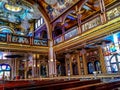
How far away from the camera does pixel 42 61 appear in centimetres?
1446

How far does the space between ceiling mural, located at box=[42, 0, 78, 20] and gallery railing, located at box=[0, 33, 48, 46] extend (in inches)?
98.2

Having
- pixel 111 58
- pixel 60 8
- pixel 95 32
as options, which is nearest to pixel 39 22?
pixel 60 8

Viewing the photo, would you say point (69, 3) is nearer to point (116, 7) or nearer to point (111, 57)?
point (116, 7)

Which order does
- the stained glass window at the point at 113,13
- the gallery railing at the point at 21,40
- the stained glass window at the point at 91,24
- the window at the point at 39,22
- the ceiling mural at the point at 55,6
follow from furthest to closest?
the window at the point at 39,22, the ceiling mural at the point at 55,6, the gallery railing at the point at 21,40, the stained glass window at the point at 91,24, the stained glass window at the point at 113,13

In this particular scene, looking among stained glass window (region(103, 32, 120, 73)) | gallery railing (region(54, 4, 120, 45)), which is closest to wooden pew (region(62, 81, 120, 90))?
gallery railing (region(54, 4, 120, 45))

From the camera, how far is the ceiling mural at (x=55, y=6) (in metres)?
10.2

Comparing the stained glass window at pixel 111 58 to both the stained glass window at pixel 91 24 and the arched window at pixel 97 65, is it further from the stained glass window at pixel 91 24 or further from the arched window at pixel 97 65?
the stained glass window at pixel 91 24

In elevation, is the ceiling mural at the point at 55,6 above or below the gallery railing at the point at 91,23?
above

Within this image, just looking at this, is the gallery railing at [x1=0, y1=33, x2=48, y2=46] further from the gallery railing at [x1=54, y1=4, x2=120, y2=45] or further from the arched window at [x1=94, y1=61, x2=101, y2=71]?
the arched window at [x1=94, y1=61, x2=101, y2=71]

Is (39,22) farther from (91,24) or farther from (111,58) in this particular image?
(111,58)

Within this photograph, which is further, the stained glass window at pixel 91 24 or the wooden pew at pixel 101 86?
the stained glass window at pixel 91 24

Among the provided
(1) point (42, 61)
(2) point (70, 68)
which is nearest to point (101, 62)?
(2) point (70, 68)

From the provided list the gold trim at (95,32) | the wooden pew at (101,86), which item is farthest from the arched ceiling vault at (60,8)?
the wooden pew at (101,86)

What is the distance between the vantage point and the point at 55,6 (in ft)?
36.8
